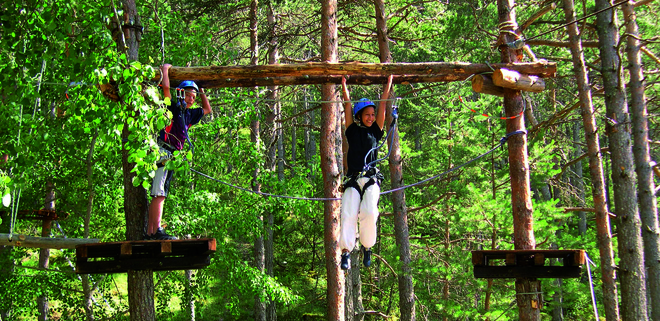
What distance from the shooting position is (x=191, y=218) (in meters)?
9.41

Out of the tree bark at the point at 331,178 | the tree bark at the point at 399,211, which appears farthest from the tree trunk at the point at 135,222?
the tree bark at the point at 399,211

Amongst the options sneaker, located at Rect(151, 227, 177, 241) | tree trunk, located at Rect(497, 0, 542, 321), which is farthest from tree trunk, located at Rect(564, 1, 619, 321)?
sneaker, located at Rect(151, 227, 177, 241)

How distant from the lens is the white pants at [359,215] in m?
5.45

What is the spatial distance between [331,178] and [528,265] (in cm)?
346

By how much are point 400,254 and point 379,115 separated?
20.8 ft

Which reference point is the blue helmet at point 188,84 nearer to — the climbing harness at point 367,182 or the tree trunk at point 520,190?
the climbing harness at point 367,182

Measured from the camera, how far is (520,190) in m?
Result: 5.83

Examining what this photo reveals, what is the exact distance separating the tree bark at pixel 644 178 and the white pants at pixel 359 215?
552cm

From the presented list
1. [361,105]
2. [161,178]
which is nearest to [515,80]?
[361,105]

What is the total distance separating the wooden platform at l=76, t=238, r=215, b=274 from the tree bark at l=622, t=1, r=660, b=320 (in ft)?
23.6

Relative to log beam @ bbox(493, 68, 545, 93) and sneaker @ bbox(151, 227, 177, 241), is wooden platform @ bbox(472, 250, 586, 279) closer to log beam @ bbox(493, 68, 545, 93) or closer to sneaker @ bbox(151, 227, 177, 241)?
log beam @ bbox(493, 68, 545, 93)

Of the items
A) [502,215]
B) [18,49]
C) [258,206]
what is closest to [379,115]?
[18,49]

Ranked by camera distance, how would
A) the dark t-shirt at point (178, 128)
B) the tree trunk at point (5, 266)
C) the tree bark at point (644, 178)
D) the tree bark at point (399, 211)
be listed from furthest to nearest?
the tree bark at point (399, 211) < the tree trunk at point (5, 266) < the tree bark at point (644, 178) < the dark t-shirt at point (178, 128)

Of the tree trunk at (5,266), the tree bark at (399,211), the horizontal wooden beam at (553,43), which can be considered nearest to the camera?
the horizontal wooden beam at (553,43)
